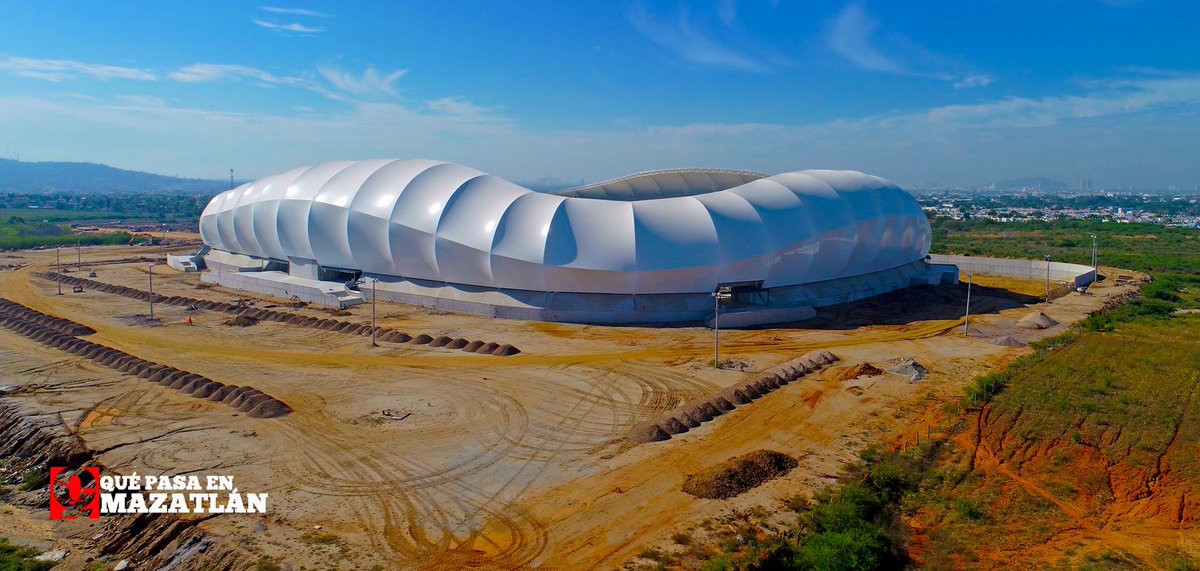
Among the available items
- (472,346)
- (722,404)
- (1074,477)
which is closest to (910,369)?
A: (722,404)

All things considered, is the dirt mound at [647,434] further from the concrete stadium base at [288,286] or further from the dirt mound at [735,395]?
the concrete stadium base at [288,286]

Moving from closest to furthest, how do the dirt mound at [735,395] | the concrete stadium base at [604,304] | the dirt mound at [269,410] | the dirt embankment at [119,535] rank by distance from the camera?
the dirt embankment at [119,535] → the dirt mound at [269,410] → the dirt mound at [735,395] → the concrete stadium base at [604,304]

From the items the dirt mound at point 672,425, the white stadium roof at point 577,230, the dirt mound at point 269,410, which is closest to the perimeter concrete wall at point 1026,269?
the white stadium roof at point 577,230

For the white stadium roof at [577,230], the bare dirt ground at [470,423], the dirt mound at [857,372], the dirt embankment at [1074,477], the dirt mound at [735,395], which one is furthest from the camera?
the white stadium roof at [577,230]

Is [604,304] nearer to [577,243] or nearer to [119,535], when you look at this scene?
[577,243]

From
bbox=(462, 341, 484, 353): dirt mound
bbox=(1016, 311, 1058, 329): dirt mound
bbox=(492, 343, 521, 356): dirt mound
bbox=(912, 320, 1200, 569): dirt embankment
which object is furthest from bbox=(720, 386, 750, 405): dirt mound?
bbox=(1016, 311, 1058, 329): dirt mound

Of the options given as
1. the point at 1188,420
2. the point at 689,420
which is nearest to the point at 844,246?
the point at 1188,420
